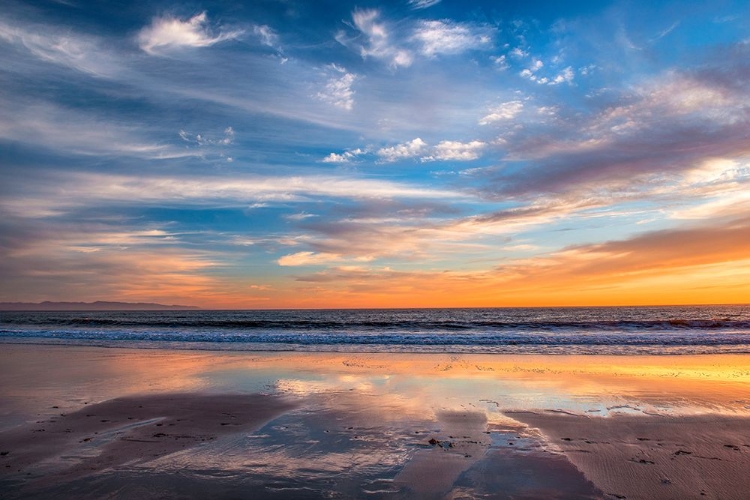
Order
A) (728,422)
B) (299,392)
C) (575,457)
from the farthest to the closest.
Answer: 1. (299,392)
2. (728,422)
3. (575,457)

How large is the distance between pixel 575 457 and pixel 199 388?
8.87 meters

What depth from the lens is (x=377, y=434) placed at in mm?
7195

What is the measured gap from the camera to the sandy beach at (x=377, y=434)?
5219mm

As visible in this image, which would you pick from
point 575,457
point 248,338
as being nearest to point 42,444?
point 575,457

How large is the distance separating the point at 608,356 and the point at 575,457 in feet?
45.7

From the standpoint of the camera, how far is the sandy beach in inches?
205

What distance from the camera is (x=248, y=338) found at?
2905cm

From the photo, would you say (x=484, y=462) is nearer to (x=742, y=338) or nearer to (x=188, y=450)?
(x=188, y=450)

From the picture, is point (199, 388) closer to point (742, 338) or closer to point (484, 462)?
point (484, 462)

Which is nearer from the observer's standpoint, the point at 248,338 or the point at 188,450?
the point at 188,450

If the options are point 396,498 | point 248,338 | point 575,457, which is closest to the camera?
point 396,498

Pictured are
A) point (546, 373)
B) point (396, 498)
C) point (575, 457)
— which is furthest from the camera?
point (546, 373)

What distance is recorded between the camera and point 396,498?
482 cm

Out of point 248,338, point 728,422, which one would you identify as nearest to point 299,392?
point 728,422
